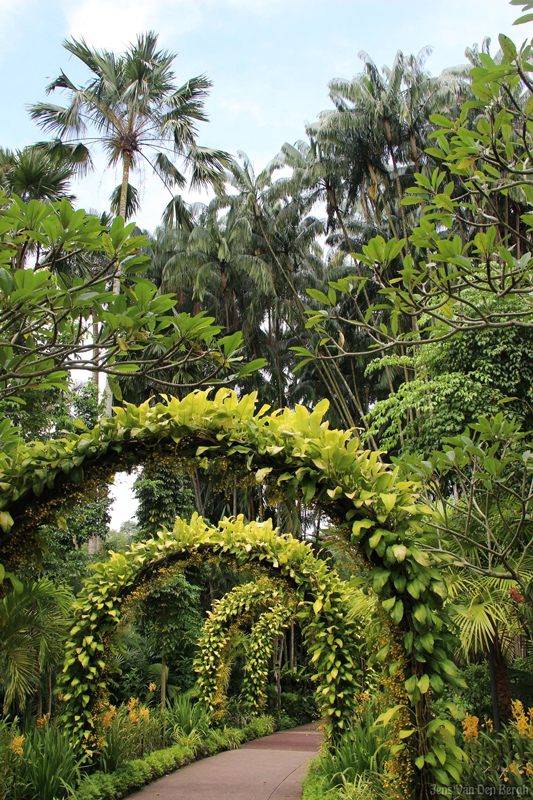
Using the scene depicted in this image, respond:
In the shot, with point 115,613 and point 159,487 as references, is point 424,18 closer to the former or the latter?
point 115,613

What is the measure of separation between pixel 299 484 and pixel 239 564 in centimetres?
299

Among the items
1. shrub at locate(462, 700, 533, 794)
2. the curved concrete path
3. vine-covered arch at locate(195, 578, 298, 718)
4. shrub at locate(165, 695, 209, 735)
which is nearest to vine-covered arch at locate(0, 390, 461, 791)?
shrub at locate(462, 700, 533, 794)

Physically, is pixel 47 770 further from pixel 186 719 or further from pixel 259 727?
pixel 259 727

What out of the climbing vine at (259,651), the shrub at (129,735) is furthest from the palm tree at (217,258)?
the shrub at (129,735)

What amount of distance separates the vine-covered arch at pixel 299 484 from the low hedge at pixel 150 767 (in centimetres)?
308

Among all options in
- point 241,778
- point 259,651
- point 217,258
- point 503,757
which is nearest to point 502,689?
point 503,757

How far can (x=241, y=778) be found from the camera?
5898 millimetres

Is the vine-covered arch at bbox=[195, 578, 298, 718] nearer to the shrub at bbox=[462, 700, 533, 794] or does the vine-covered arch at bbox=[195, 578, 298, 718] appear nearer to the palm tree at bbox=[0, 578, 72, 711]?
the palm tree at bbox=[0, 578, 72, 711]

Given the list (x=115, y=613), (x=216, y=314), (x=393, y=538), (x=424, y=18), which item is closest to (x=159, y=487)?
(x=115, y=613)

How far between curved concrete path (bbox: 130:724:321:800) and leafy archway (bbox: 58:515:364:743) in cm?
97

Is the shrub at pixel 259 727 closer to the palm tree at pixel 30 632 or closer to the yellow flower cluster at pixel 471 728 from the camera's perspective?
the palm tree at pixel 30 632

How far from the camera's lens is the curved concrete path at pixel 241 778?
5188 mm

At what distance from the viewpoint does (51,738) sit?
15.7 feet

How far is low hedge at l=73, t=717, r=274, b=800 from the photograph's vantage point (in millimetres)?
4699
